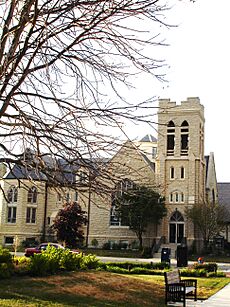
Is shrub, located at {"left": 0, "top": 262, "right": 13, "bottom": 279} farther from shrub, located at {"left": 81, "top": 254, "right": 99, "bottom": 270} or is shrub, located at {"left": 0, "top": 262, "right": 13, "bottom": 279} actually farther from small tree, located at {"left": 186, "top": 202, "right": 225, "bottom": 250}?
small tree, located at {"left": 186, "top": 202, "right": 225, "bottom": 250}

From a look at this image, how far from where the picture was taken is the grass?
43.2ft

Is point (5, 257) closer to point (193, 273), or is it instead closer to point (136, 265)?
point (193, 273)

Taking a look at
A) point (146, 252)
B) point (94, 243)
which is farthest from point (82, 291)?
point (94, 243)

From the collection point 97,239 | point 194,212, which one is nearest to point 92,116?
point 194,212

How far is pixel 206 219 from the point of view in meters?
49.3

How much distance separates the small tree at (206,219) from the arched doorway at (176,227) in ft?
5.92

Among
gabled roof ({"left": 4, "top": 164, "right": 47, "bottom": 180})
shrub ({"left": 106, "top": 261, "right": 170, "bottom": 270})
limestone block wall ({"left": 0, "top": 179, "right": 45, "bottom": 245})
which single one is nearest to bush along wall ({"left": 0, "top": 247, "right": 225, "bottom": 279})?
shrub ({"left": 106, "top": 261, "right": 170, "bottom": 270})

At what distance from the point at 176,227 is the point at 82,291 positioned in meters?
38.1

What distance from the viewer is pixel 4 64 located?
287 inches

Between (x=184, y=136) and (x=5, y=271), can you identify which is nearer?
(x=5, y=271)

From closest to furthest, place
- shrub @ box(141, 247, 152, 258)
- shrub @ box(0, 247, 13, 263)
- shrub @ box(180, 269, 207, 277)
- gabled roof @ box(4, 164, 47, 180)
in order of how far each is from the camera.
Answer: gabled roof @ box(4, 164, 47, 180), shrub @ box(0, 247, 13, 263), shrub @ box(180, 269, 207, 277), shrub @ box(141, 247, 152, 258)

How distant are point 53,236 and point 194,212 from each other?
16031 mm

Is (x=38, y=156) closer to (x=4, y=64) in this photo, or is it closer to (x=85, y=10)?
(x=4, y=64)

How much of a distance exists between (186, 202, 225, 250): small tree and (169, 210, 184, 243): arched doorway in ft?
5.92
